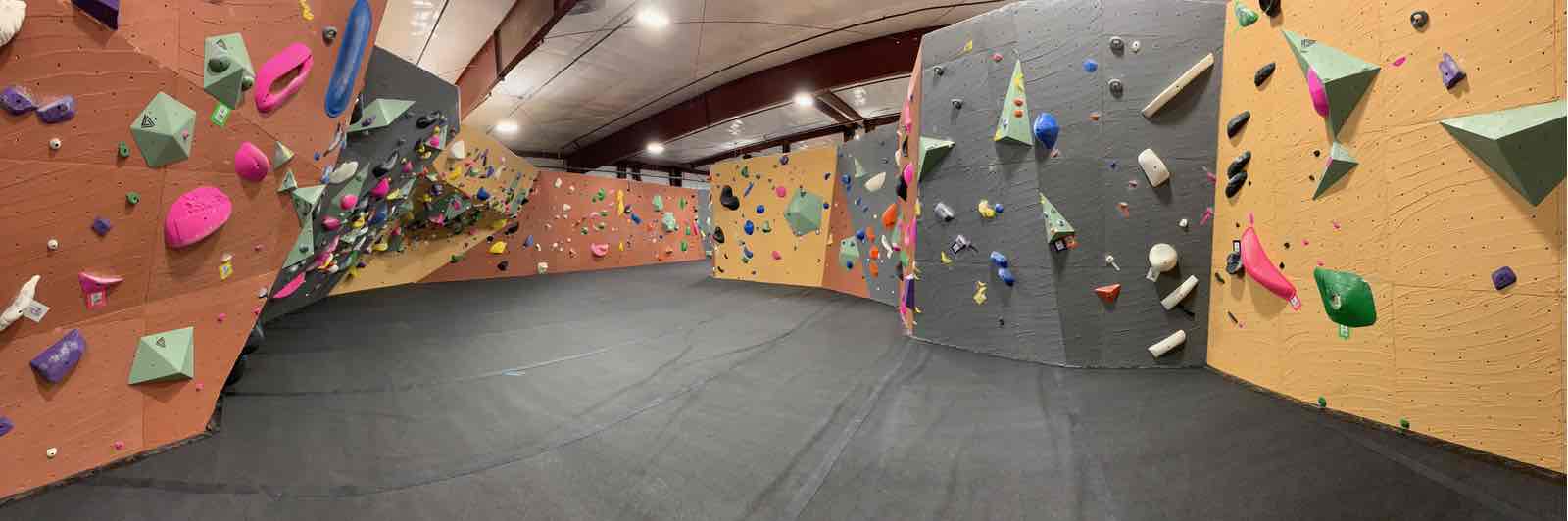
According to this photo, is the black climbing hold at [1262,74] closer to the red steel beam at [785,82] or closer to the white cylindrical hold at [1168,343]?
Result: the white cylindrical hold at [1168,343]

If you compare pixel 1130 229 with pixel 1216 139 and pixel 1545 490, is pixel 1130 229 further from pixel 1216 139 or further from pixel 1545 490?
pixel 1545 490

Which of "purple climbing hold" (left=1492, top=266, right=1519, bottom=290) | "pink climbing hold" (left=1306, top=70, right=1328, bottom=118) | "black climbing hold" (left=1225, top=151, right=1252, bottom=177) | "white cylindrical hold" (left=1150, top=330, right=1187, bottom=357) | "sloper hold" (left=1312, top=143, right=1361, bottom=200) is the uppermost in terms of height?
"pink climbing hold" (left=1306, top=70, right=1328, bottom=118)

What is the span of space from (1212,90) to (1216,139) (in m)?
0.24

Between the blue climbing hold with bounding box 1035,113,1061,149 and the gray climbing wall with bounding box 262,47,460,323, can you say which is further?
the blue climbing hold with bounding box 1035,113,1061,149

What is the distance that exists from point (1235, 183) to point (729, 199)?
5763 millimetres

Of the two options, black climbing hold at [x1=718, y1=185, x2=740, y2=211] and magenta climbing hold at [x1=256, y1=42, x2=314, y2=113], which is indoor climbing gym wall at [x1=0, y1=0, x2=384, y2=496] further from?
black climbing hold at [x1=718, y1=185, x2=740, y2=211]

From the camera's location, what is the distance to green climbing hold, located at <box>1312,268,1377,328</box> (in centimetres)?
167

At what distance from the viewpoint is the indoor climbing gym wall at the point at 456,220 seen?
221 inches

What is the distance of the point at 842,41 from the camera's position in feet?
18.2

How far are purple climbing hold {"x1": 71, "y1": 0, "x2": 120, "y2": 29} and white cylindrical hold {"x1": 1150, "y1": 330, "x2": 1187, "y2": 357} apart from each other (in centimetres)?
391

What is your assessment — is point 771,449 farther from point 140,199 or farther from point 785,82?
point 785,82

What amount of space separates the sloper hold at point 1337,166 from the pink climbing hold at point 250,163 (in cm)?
381

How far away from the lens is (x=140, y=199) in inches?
56.4

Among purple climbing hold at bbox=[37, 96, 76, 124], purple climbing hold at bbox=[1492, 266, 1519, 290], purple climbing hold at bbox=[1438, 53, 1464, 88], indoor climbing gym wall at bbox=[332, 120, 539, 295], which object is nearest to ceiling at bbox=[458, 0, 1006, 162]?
indoor climbing gym wall at bbox=[332, 120, 539, 295]
